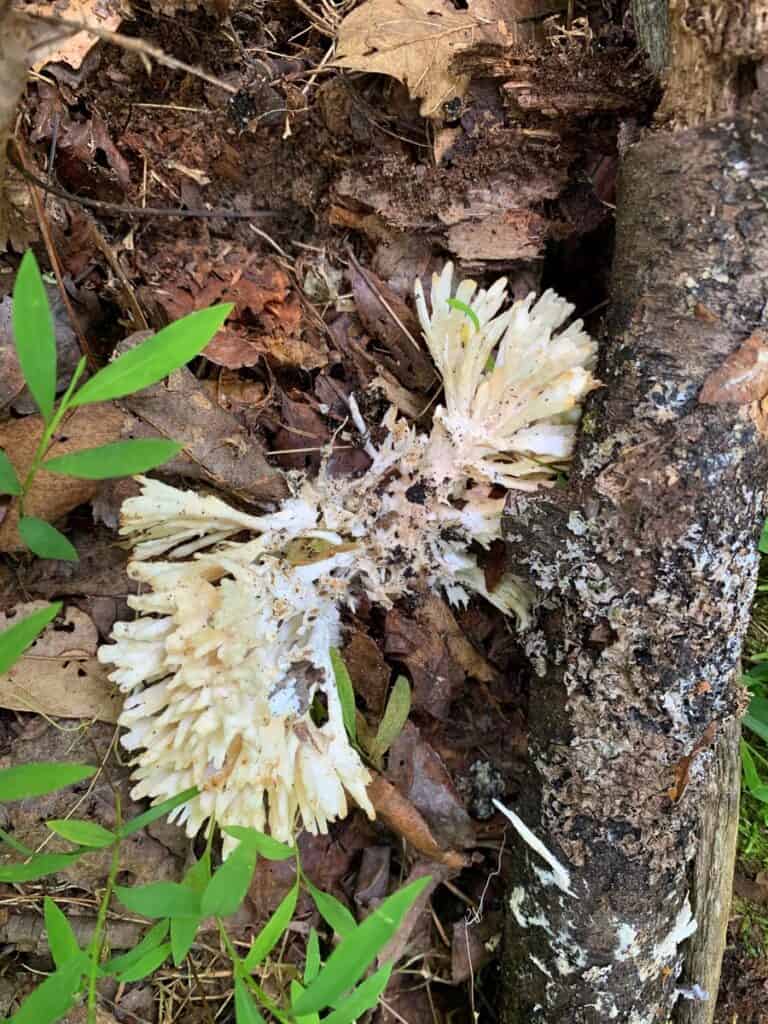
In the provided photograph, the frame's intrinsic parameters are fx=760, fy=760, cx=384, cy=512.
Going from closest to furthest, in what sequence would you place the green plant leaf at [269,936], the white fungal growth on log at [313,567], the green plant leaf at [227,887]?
the green plant leaf at [227,887] → the green plant leaf at [269,936] → the white fungal growth on log at [313,567]

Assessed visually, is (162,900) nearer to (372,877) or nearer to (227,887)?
(227,887)

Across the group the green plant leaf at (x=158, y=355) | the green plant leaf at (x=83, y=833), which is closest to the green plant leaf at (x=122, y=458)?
the green plant leaf at (x=158, y=355)

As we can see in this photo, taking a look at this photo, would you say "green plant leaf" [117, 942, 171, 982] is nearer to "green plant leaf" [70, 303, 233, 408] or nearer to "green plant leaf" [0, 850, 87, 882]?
"green plant leaf" [0, 850, 87, 882]

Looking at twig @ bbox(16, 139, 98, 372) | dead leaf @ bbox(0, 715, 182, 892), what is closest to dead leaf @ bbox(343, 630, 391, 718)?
dead leaf @ bbox(0, 715, 182, 892)

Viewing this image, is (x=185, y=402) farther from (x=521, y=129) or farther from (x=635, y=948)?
(x=635, y=948)

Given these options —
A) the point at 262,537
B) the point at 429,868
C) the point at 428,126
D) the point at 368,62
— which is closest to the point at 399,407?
the point at 262,537

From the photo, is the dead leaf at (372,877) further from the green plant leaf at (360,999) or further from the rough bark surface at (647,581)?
the green plant leaf at (360,999)

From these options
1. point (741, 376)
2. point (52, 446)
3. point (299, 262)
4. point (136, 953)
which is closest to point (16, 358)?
point (52, 446)
